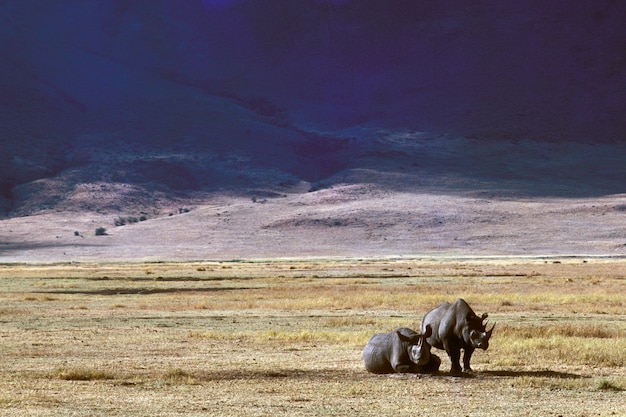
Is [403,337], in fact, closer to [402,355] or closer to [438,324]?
[402,355]

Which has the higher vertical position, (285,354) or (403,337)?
(403,337)

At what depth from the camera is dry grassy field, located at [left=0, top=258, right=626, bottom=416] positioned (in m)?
17.8

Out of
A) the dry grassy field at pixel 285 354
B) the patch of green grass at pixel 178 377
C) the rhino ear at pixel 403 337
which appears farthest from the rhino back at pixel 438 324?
the patch of green grass at pixel 178 377

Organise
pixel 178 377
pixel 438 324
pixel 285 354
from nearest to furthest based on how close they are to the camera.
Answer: pixel 178 377, pixel 438 324, pixel 285 354

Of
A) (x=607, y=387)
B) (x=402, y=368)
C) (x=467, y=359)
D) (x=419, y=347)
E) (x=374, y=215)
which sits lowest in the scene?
(x=607, y=387)

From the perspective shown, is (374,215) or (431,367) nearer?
(431,367)

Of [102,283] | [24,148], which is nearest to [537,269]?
[102,283]

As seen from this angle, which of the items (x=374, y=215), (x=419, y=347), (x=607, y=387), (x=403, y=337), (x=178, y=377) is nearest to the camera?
(x=607, y=387)

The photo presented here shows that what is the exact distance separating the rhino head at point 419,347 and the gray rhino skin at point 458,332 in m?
0.18

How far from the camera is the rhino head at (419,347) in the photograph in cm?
2089

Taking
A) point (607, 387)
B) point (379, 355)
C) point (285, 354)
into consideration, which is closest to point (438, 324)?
point (379, 355)

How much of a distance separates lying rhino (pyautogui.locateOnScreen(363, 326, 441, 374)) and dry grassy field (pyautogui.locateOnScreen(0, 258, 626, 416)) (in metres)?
0.34

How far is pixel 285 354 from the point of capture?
24.9 meters

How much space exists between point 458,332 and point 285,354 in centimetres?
504
